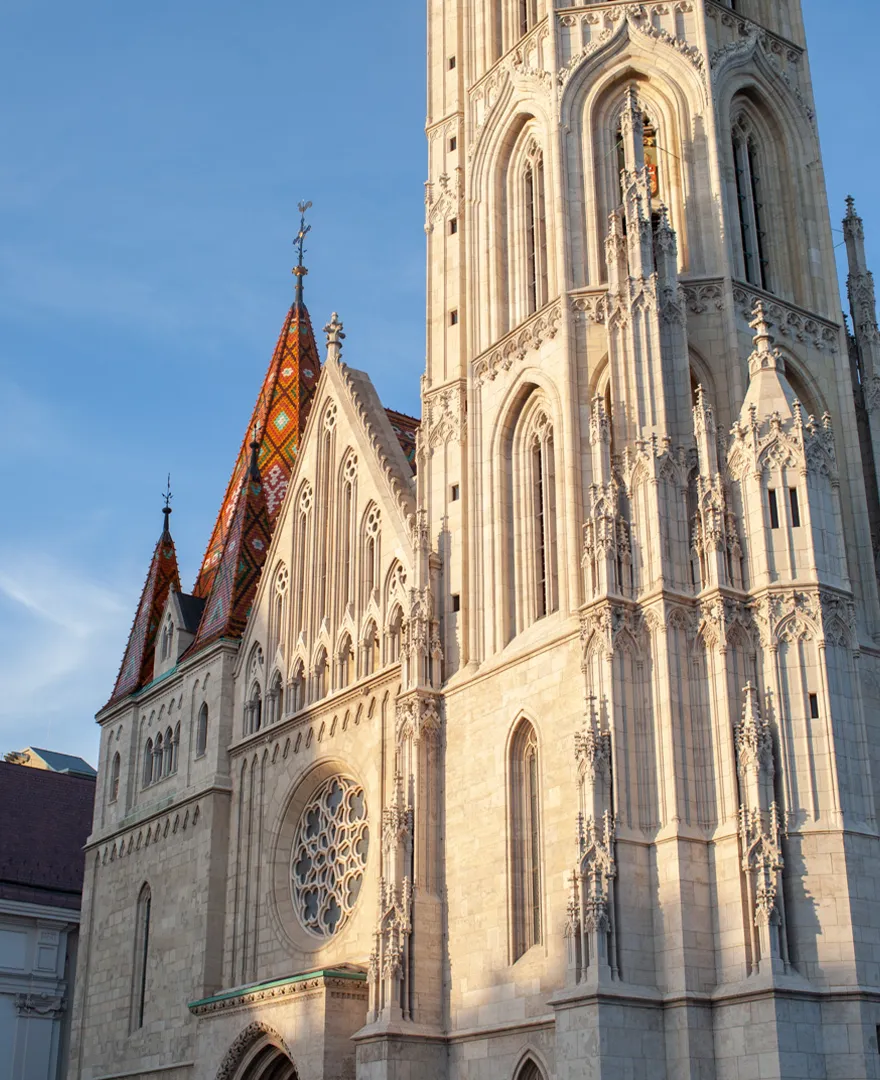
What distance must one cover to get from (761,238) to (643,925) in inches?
464

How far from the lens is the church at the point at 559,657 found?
18.4m

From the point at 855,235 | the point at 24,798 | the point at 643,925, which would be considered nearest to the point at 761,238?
the point at 855,235

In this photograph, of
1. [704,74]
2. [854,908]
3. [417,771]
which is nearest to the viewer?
[854,908]

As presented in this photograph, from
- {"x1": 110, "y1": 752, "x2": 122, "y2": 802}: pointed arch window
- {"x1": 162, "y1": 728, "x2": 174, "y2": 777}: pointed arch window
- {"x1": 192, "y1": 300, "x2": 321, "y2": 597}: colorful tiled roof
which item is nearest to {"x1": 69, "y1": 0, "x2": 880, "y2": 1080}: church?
{"x1": 162, "y1": 728, "x2": 174, "y2": 777}: pointed arch window


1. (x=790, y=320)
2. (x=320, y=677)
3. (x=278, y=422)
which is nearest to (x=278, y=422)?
(x=278, y=422)

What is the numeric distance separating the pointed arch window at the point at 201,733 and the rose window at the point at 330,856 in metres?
3.57

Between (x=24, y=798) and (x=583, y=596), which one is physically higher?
(x=24, y=798)

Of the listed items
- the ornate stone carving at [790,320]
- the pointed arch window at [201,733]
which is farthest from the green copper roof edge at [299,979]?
the ornate stone carving at [790,320]

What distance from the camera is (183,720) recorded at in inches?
1189

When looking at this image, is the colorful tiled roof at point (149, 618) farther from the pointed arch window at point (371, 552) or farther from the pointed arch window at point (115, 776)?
the pointed arch window at point (371, 552)

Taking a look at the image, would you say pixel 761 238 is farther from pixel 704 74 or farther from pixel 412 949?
pixel 412 949

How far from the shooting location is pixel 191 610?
32.1m

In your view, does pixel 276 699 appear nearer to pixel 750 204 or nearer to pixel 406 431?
pixel 406 431

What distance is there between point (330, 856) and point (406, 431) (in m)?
9.37
